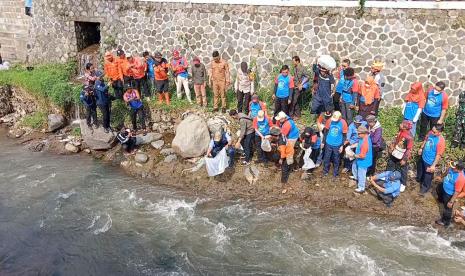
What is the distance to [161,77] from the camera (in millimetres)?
13570

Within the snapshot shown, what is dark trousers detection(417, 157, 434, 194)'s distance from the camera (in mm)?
10141

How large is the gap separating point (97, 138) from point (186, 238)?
Result: 5064mm

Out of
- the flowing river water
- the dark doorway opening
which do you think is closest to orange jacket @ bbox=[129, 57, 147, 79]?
the flowing river water

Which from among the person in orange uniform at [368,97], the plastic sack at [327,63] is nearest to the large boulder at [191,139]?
the plastic sack at [327,63]

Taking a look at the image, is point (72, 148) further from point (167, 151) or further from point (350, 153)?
point (350, 153)

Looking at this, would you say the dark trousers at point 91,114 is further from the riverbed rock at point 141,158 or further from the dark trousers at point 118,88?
the riverbed rock at point 141,158

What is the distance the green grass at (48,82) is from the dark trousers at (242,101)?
5.60 meters

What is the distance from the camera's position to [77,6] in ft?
52.5

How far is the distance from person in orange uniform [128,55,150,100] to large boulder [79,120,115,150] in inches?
73.0

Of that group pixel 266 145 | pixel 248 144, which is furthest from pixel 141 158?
pixel 266 145

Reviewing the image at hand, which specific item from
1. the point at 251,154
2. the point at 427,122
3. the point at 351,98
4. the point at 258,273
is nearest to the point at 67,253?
the point at 258,273

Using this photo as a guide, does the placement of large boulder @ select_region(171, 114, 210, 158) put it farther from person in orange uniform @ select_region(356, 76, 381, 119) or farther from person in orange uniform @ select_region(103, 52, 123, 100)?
person in orange uniform @ select_region(356, 76, 381, 119)

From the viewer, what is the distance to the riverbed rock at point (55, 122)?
48.1 feet

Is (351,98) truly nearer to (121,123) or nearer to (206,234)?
(206,234)
